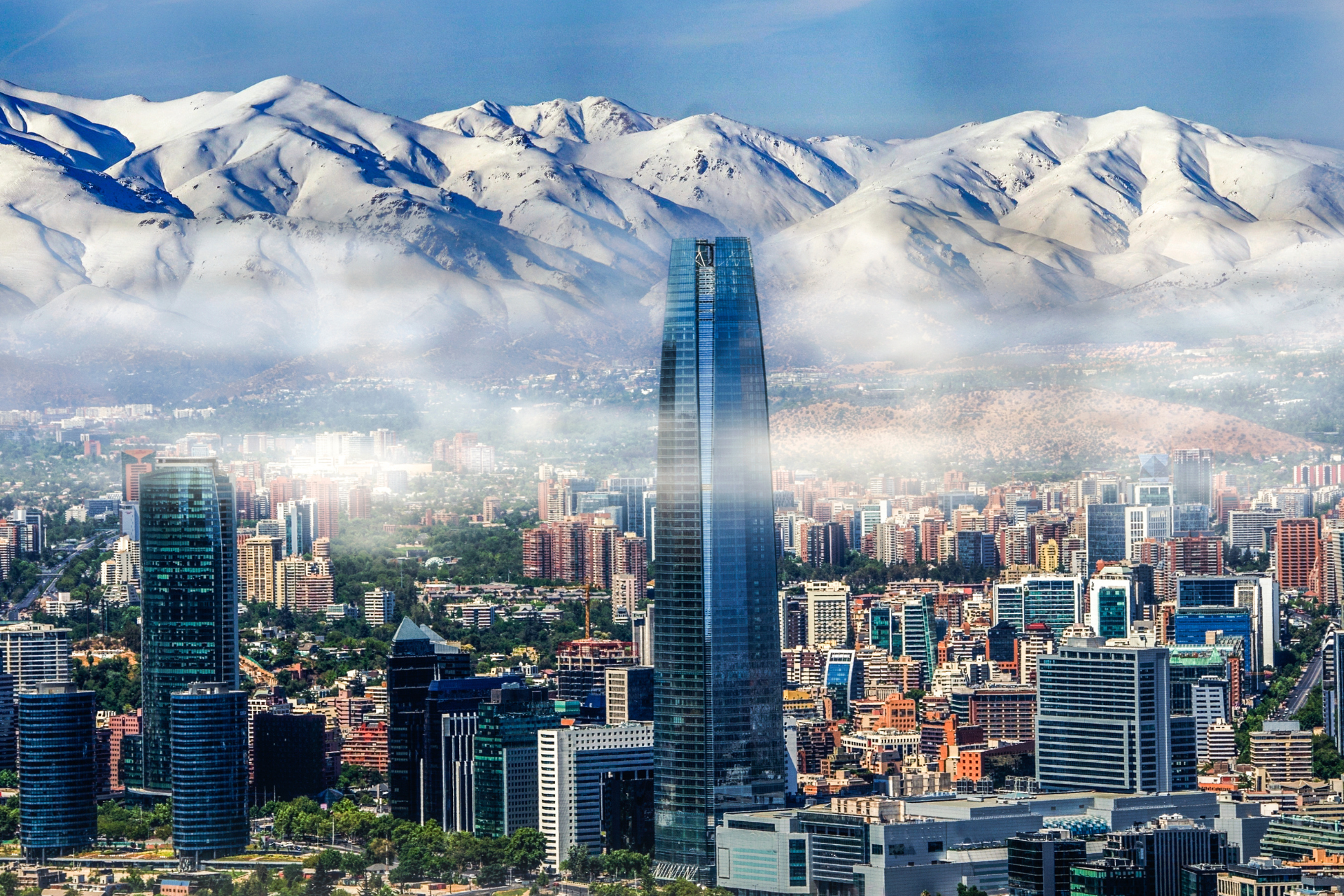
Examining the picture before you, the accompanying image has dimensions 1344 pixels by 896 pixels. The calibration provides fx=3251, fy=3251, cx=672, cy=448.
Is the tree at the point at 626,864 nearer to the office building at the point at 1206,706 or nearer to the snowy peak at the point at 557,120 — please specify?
the office building at the point at 1206,706

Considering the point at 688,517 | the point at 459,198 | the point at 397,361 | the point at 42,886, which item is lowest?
the point at 42,886

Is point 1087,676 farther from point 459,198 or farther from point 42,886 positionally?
point 459,198

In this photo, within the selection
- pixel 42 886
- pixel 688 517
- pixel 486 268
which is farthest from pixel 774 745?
pixel 486 268

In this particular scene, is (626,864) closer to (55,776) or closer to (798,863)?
(798,863)

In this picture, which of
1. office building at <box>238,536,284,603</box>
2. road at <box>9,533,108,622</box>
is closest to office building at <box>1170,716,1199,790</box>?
office building at <box>238,536,284,603</box>

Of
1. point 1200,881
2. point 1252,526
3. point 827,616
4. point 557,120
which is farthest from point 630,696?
point 557,120

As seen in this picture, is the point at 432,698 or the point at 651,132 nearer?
the point at 432,698
